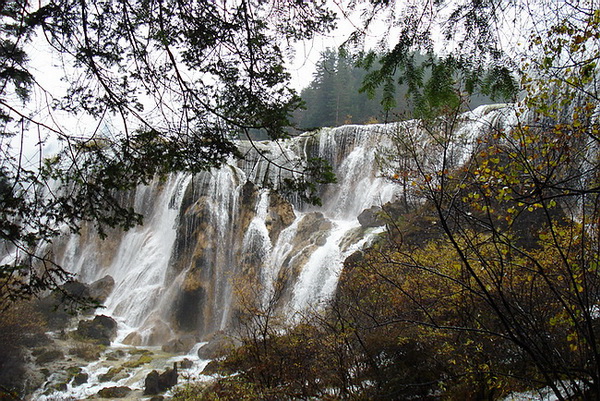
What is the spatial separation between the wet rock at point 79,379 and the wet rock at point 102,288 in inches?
284

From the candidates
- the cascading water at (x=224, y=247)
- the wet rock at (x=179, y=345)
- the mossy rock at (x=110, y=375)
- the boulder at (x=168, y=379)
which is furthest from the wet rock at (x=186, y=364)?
the cascading water at (x=224, y=247)

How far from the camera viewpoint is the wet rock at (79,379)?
1150cm

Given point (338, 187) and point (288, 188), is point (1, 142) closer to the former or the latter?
point (288, 188)

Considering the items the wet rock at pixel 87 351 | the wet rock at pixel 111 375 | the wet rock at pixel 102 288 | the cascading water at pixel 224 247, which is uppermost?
the cascading water at pixel 224 247

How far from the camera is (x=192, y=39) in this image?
3260 millimetres

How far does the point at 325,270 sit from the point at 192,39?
11658mm

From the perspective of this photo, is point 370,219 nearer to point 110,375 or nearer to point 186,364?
point 186,364

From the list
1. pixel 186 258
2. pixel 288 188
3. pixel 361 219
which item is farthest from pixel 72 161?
pixel 186 258

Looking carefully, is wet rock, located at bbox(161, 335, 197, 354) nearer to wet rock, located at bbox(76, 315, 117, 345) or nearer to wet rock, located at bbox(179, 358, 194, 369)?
wet rock, located at bbox(179, 358, 194, 369)

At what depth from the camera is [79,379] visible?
1159 cm

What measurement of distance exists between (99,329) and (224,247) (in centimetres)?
629

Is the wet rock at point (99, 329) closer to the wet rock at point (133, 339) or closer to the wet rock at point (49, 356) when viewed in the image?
the wet rock at point (133, 339)

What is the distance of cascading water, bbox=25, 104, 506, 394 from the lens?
1510cm

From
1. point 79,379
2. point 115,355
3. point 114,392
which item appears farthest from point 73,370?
point 114,392
